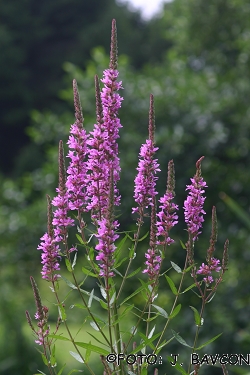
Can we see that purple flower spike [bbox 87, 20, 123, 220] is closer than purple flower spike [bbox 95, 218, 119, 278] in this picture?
No

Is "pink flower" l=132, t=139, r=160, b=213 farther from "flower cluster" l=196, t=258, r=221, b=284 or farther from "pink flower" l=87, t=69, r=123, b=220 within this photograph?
"flower cluster" l=196, t=258, r=221, b=284

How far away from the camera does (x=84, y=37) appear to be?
4106 cm

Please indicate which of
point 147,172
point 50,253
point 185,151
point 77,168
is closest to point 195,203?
point 147,172

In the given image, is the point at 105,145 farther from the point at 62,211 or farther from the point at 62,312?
the point at 62,312

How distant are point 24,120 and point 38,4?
1137 cm

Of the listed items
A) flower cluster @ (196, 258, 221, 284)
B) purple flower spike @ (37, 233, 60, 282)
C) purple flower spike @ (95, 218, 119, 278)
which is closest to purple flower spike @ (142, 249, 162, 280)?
flower cluster @ (196, 258, 221, 284)

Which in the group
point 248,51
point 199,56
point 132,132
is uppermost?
point 199,56

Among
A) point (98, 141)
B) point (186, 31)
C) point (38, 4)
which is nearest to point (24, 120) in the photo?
point (38, 4)

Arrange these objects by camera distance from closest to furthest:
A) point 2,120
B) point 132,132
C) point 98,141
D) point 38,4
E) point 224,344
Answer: point 98,141
point 224,344
point 132,132
point 2,120
point 38,4

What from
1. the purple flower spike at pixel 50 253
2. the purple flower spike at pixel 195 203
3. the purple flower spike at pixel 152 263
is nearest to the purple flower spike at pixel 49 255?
the purple flower spike at pixel 50 253

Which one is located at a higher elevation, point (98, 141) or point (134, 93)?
point (134, 93)

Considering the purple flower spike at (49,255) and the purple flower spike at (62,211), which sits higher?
the purple flower spike at (62,211)

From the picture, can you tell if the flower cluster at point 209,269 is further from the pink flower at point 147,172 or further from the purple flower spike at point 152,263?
the pink flower at point 147,172

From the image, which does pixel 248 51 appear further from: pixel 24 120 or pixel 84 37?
pixel 84 37
